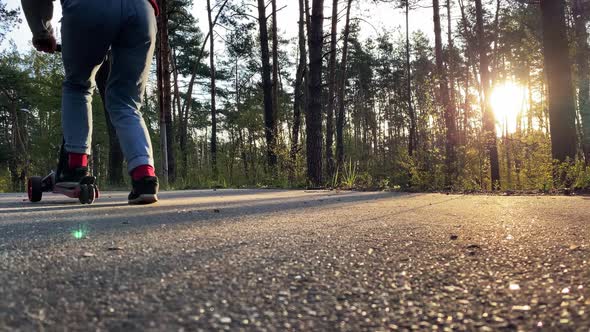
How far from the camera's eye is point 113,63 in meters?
2.54

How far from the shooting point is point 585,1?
15.7 metres

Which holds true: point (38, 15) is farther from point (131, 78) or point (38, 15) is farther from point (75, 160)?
point (75, 160)

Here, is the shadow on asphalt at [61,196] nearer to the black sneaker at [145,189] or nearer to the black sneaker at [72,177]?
the black sneaker at [72,177]

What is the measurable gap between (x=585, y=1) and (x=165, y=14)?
49.3 ft

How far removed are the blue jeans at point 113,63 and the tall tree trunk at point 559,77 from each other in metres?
5.79

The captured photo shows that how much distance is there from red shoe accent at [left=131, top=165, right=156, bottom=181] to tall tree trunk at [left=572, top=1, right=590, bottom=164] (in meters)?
10.5

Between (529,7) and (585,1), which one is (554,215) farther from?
(529,7)

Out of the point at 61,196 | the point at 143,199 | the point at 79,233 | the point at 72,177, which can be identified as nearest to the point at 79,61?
the point at 72,177

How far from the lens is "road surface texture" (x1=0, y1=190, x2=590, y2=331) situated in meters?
0.64

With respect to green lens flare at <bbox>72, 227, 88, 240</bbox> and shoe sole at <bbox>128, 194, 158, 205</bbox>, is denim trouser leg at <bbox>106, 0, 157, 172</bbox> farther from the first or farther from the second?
green lens flare at <bbox>72, 227, 88, 240</bbox>

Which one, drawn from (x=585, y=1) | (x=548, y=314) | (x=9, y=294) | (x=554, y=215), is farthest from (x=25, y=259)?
(x=585, y=1)

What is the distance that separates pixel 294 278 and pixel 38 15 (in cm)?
259

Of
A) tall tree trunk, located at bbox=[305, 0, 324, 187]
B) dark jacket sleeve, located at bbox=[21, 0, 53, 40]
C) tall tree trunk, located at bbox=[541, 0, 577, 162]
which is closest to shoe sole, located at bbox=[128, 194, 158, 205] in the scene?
dark jacket sleeve, located at bbox=[21, 0, 53, 40]

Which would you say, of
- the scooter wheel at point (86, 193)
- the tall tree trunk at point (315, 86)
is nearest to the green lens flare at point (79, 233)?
the scooter wheel at point (86, 193)
